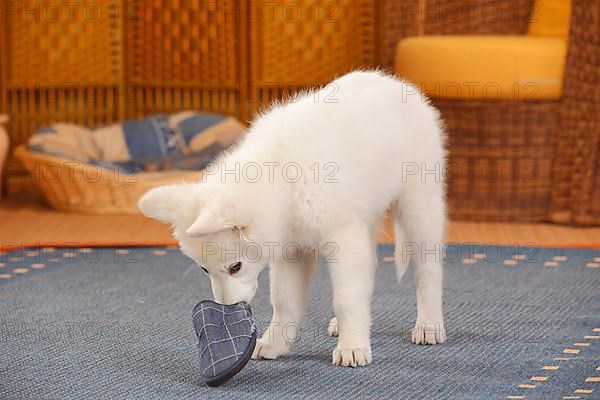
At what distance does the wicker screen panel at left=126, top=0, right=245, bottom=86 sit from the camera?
411 cm

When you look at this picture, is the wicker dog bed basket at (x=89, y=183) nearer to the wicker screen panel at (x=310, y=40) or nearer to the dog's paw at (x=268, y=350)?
the wicker screen panel at (x=310, y=40)

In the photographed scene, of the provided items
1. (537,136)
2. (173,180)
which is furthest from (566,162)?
(173,180)

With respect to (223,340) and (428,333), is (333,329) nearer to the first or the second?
(428,333)

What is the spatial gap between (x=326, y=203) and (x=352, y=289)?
0.17 meters

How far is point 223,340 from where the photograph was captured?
74.9 inches

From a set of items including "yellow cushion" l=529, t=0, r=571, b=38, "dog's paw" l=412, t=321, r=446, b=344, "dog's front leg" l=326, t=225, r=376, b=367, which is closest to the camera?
"dog's front leg" l=326, t=225, r=376, b=367

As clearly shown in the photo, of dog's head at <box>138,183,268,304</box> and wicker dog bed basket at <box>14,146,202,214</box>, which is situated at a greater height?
dog's head at <box>138,183,268,304</box>

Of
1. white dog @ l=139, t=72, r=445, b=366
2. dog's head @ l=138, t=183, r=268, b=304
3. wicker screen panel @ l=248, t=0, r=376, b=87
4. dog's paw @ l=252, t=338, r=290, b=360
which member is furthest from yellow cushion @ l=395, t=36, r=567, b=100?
dog's head @ l=138, t=183, r=268, b=304

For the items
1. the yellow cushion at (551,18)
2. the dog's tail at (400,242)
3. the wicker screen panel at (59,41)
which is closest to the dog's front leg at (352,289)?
the dog's tail at (400,242)

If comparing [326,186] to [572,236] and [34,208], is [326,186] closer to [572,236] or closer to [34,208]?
[572,236]

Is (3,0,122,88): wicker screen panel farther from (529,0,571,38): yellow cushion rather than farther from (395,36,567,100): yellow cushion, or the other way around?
(529,0,571,38): yellow cushion

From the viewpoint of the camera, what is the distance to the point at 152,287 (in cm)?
268

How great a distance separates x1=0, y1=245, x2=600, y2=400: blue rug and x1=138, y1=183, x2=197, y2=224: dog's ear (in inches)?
12.3

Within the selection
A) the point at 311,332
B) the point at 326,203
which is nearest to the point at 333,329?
the point at 311,332
